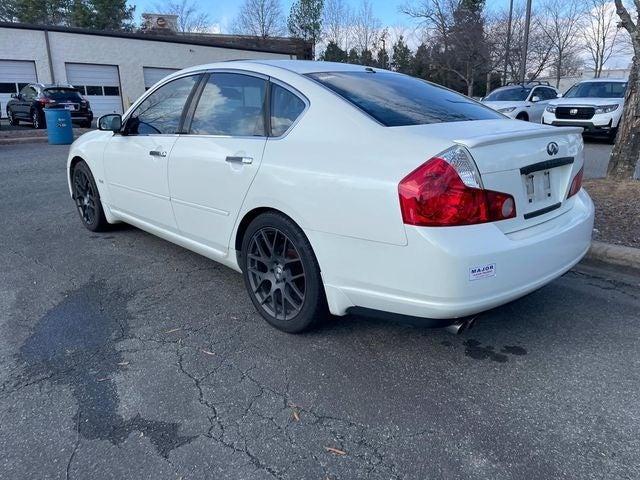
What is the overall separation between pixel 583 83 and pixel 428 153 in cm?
1487

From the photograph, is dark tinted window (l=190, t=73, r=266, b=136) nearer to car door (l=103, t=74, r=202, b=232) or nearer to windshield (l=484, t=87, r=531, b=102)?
car door (l=103, t=74, r=202, b=232)

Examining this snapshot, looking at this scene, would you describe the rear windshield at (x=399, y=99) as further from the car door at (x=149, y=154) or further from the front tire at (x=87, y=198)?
the front tire at (x=87, y=198)

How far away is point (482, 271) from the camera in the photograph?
2.41 metres

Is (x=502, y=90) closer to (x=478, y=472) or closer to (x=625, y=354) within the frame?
(x=625, y=354)

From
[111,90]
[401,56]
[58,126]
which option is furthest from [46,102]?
[401,56]

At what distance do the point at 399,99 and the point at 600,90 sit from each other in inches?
546

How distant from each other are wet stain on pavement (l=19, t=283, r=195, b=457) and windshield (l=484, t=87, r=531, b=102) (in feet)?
48.2

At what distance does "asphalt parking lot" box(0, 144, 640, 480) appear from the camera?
2.17 metres

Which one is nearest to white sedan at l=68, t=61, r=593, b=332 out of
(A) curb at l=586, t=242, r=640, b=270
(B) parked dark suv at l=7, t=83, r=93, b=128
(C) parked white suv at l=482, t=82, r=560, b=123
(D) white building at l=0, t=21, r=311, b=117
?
(A) curb at l=586, t=242, r=640, b=270

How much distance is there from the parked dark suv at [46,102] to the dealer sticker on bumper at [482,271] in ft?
63.4

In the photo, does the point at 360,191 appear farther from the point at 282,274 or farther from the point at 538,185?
the point at 538,185

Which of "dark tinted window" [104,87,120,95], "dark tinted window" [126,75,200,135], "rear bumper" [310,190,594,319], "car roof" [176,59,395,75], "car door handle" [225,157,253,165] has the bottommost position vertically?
"rear bumper" [310,190,594,319]

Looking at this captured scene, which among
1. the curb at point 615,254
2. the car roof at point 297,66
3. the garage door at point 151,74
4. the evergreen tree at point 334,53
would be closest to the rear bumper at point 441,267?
the car roof at point 297,66

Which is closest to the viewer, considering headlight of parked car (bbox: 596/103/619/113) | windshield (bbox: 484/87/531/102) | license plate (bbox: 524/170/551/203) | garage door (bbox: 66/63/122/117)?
license plate (bbox: 524/170/551/203)
